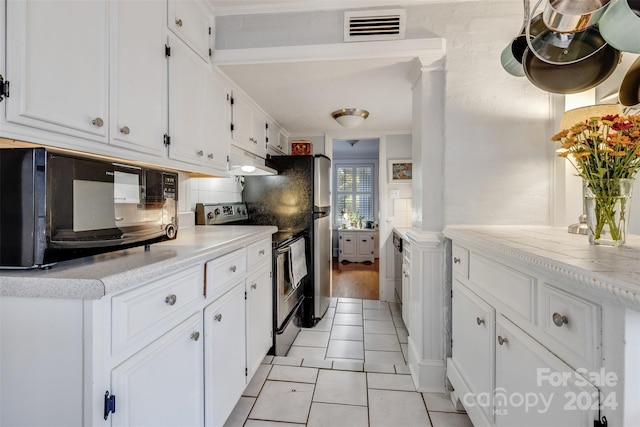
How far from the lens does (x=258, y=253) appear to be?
1.87 meters

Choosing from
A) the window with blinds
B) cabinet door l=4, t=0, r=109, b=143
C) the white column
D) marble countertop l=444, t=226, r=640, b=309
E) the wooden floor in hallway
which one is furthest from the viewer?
the window with blinds

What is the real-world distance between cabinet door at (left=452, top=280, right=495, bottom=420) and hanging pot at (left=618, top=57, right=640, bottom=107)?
108cm

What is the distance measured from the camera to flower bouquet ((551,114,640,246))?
3.19 feet

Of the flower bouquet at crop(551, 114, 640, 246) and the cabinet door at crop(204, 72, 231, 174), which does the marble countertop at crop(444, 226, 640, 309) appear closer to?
the flower bouquet at crop(551, 114, 640, 246)

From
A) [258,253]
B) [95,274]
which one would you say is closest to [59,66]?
[95,274]

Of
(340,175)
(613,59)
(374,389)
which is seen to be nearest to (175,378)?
(374,389)

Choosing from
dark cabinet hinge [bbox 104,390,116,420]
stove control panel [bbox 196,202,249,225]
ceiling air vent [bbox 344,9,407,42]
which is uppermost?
ceiling air vent [bbox 344,9,407,42]

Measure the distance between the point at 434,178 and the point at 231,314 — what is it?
143cm

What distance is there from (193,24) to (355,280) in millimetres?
3838

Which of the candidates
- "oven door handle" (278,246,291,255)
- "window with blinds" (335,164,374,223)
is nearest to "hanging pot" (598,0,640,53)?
"oven door handle" (278,246,291,255)

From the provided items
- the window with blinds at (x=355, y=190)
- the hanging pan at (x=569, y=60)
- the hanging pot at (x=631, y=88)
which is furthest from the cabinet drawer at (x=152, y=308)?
the window with blinds at (x=355, y=190)

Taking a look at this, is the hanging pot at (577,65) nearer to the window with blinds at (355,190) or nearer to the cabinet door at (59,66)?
the cabinet door at (59,66)

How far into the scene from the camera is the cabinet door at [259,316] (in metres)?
1.72

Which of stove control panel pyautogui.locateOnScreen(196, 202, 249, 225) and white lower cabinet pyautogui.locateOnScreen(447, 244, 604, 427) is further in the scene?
stove control panel pyautogui.locateOnScreen(196, 202, 249, 225)
